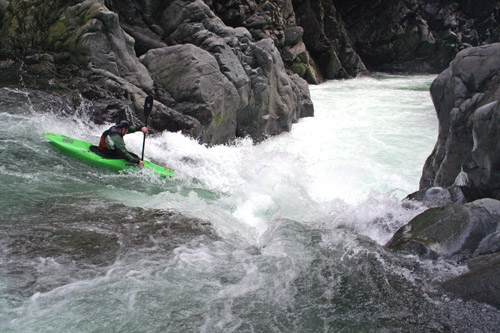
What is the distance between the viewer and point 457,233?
4273 mm

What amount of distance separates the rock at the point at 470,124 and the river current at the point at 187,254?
878 mm

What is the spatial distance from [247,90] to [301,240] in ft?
22.9

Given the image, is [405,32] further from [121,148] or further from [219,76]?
[121,148]

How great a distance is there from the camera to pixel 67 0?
10023mm

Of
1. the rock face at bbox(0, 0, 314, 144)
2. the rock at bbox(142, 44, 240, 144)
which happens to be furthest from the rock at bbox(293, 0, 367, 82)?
the rock at bbox(142, 44, 240, 144)

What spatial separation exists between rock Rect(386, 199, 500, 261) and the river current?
177 millimetres

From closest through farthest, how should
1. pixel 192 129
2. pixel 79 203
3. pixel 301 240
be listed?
pixel 301 240, pixel 79 203, pixel 192 129

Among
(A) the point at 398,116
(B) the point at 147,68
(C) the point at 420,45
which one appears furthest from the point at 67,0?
(C) the point at 420,45

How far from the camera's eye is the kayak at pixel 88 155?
A: 7109 millimetres

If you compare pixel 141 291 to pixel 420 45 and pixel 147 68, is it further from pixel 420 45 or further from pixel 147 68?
pixel 420 45

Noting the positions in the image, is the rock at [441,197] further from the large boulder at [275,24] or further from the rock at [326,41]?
the rock at [326,41]

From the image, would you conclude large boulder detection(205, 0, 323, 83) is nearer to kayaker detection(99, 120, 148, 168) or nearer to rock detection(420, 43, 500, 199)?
kayaker detection(99, 120, 148, 168)

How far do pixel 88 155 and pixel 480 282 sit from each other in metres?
6.04

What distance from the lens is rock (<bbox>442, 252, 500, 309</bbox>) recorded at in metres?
3.47
